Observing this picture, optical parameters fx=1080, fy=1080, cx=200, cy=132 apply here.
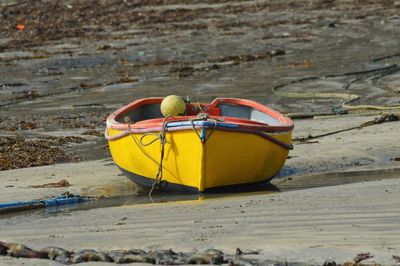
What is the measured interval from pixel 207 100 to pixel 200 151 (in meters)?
9.45

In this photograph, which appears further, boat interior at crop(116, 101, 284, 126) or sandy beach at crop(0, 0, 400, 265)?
boat interior at crop(116, 101, 284, 126)

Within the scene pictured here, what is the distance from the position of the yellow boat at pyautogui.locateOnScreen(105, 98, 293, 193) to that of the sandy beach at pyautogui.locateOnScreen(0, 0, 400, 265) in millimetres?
211

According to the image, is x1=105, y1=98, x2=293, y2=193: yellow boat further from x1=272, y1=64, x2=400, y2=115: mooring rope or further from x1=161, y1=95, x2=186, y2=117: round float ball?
x1=272, y1=64, x2=400, y2=115: mooring rope

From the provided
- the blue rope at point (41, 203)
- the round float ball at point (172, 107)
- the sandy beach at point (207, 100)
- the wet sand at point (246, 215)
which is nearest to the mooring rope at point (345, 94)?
the sandy beach at point (207, 100)

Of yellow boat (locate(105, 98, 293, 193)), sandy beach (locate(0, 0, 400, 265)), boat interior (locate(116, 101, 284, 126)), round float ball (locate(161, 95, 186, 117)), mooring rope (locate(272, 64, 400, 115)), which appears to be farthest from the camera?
mooring rope (locate(272, 64, 400, 115))

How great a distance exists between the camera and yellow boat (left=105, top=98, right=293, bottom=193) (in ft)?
36.2

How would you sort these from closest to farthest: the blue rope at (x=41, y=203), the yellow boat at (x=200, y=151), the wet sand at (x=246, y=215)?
the wet sand at (x=246, y=215)
the blue rope at (x=41, y=203)
the yellow boat at (x=200, y=151)

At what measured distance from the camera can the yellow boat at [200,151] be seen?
11.0 metres

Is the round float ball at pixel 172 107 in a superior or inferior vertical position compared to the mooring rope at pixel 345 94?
superior

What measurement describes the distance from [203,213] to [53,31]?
89.2ft

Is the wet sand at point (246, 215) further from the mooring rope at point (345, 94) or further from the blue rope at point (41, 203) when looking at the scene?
the mooring rope at point (345, 94)

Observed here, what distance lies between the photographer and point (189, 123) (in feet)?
36.1

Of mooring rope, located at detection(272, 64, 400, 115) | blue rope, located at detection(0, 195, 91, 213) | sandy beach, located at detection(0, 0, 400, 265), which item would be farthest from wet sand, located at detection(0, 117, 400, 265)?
mooring rope, located at detection(272, 64, 400, 115)

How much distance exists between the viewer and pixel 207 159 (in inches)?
436
